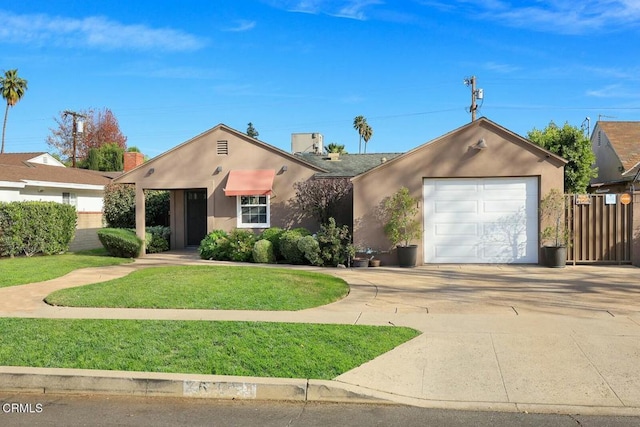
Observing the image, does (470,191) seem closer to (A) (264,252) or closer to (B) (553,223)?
(B) (553,223)

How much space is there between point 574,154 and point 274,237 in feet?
46.8

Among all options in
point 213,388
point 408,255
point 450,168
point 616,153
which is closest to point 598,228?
point 450,168

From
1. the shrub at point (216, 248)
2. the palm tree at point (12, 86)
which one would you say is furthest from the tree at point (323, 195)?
the palm tree at point (12, 86)

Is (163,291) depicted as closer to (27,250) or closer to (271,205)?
(271,205)

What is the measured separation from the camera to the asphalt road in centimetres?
496

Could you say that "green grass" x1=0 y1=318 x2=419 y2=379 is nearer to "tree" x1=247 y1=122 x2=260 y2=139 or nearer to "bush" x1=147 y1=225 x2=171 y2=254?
"bush" x1=147 y1=225 x2=171 y2=254

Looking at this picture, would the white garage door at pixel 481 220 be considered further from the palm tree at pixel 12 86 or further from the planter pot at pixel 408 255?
the palm tree at pixel 12 86

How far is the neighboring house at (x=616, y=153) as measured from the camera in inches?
902

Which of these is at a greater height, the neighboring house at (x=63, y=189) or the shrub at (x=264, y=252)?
the neighboring house at (x=63, y=189)

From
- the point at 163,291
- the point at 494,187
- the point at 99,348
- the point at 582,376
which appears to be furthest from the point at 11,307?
the point at 494,187

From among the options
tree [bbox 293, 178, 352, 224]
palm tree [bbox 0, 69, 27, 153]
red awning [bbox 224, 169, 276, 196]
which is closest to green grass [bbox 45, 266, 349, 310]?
tree [bbox 293, 178, 352, 224]

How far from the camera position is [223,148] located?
18.9 m

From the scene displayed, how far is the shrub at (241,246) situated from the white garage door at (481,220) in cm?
535

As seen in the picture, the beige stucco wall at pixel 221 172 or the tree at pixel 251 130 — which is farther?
the tree at pixel 251 130
